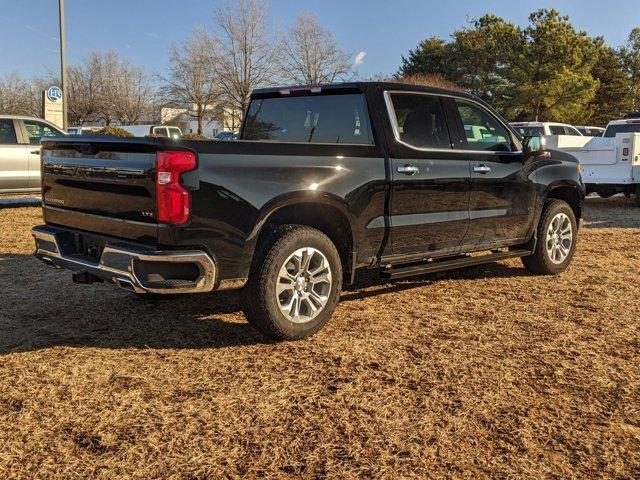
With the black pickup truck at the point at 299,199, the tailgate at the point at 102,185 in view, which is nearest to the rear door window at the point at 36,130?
the black pickup truck at the point at 299,199

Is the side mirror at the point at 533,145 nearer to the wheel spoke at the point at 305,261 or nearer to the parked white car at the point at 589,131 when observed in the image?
the wheel spoke at the point at 305,261

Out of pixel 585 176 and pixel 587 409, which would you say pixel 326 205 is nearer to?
pixel 587 409

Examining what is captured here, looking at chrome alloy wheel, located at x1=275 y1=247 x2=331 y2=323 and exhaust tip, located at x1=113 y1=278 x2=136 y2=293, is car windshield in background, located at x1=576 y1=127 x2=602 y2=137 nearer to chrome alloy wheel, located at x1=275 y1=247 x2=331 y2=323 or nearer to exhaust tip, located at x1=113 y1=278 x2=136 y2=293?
chrome alloy wheel, located at x1=275 y1=247 x2=331 y2=323

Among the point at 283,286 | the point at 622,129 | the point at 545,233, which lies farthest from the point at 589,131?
the point at 283,286

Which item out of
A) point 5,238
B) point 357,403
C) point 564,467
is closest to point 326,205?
point 357,403

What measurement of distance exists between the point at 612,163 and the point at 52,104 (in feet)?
56.9

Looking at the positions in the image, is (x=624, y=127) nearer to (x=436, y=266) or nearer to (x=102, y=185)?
(x=436, y=266)

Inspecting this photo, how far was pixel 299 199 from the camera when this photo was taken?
4090 mm

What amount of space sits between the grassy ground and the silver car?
6.24m

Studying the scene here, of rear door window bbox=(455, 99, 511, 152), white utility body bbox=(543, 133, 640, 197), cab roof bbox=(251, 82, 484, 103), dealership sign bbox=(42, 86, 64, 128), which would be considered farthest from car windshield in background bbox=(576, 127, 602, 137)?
cab roof bbox=(251, 82, 484, 103)

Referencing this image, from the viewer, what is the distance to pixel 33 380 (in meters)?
3.52

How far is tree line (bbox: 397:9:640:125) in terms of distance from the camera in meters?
40.5

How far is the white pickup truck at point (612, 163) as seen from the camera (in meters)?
12.1

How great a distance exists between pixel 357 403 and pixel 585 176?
10857mm
